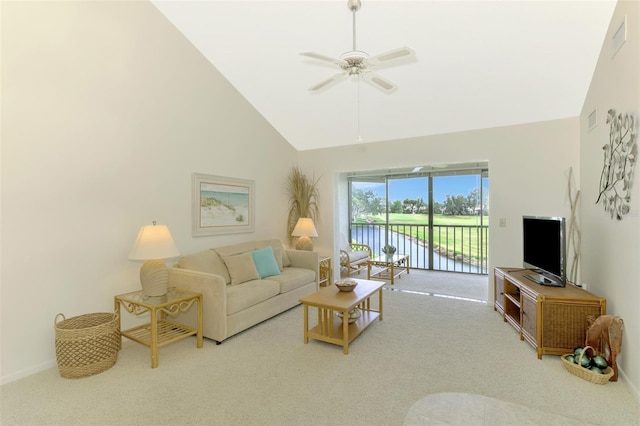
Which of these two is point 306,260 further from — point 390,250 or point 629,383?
point 629,383

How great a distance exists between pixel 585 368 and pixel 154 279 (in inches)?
141

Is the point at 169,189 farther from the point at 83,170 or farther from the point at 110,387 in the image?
the point at 110,387

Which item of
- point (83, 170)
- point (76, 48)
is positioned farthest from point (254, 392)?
point (76, 48)

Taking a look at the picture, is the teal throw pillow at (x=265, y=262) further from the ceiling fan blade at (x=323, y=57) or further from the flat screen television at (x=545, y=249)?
the flat screen television at (x=545, y=249)

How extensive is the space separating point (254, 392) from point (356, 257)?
375 centimetres

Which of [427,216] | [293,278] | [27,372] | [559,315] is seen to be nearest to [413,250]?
[427,216]

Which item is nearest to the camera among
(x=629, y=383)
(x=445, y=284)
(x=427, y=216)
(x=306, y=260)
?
(x=629, y=383)

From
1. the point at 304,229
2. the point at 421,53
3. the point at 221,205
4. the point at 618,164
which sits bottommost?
the point at 304,229

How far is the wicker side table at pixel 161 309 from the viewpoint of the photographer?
8.43 feet

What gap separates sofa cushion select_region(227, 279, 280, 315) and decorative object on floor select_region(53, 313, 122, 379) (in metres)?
0.97

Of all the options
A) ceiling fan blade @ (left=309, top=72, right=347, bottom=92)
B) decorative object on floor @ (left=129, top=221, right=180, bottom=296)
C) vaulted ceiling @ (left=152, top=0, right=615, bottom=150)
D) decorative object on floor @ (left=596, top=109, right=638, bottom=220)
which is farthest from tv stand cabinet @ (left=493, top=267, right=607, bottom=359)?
decorative object on floor @ (left=129, top=221, right=180, bottom=296)

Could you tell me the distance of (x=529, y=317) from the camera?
2.75 metres

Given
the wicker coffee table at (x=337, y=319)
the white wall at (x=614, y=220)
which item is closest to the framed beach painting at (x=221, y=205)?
the wicker coffee table at (x=337, y=319)

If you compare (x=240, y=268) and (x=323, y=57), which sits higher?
(x=323, y=57)
